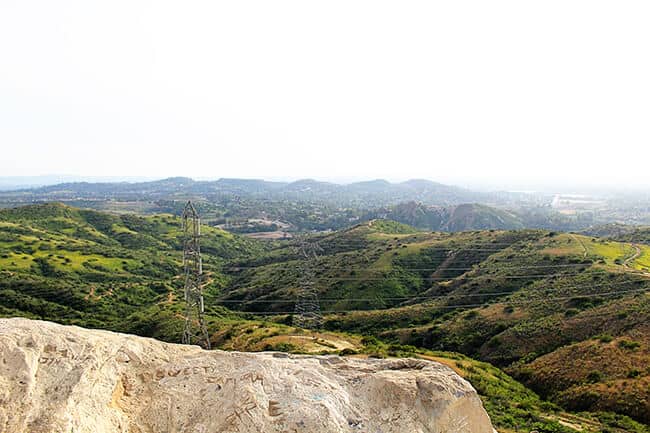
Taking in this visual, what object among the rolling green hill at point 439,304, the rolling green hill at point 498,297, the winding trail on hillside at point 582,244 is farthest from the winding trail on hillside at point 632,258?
the winding trail on hillside at point 582,244

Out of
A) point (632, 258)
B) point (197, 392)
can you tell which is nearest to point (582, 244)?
point (632, 258)

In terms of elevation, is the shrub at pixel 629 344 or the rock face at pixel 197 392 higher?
the rock face at pixel 197 392

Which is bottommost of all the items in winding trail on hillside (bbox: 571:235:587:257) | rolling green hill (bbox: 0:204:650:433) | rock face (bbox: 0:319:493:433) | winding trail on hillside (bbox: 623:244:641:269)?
rolling green hill (bbox: 0:204:650:433)

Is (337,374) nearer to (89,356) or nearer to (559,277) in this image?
(89,356)

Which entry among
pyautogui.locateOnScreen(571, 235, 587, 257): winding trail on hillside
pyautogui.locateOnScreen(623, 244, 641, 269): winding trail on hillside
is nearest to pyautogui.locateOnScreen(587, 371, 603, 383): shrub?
pyautogui.locateOnScreen(623, 244, 641, 269): winding trail on hillside

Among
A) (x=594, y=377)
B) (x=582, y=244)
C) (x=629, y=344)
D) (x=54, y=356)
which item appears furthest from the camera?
(x=582, y=244)

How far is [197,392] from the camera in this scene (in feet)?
41.8

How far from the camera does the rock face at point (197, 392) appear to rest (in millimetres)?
10953

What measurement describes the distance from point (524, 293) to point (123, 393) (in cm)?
6305

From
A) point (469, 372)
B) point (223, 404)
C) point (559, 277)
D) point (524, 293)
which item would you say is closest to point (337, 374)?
point (223, 404)

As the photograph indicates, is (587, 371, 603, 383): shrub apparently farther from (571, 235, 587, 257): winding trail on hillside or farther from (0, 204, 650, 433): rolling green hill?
(571, 235, 587, 257): winding trail on hillside

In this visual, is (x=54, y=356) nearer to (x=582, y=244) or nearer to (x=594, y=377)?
(x=594, y=377)

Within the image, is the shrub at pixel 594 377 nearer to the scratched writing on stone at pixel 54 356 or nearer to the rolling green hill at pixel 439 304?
the rolling green hill at pixel 439 304

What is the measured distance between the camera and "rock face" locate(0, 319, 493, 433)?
1095 centimetres
